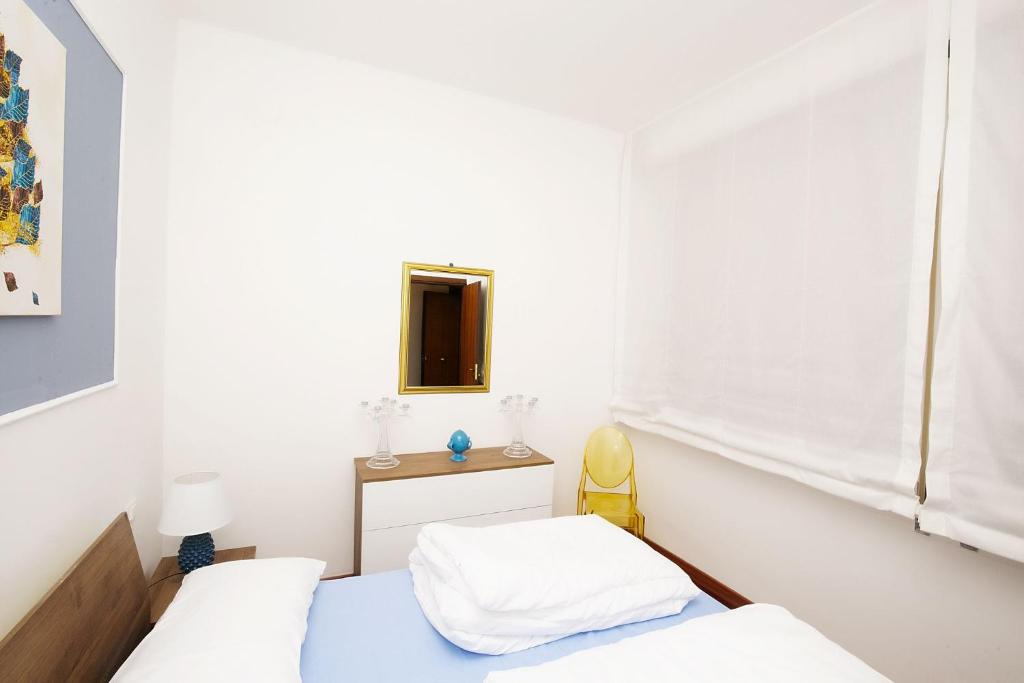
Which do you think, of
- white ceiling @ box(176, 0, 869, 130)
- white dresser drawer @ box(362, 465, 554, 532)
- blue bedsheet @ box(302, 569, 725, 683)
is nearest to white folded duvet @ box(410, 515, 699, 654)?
blue bedsheet @ box(302, 569, 725, 683)

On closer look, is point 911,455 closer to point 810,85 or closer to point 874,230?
point 874,230

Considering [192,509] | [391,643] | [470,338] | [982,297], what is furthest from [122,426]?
[982,297]

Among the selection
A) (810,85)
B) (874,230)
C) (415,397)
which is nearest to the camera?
(874,230)

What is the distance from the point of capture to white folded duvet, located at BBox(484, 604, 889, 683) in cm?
104

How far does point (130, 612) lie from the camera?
4.29 ft

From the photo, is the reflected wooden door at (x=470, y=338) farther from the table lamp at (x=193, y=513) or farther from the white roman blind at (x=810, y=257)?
the table lamp at (x=193, y=513)

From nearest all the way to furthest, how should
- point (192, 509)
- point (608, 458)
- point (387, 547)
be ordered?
point (192, 509)
point (387, 547)
point (608, 458)

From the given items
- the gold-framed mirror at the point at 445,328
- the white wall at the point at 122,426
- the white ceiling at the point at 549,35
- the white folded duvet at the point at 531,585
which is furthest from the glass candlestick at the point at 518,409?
the white ceiling at the point at 549,35

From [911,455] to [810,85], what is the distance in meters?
1.66

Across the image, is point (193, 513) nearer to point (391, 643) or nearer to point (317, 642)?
point (317, 642)

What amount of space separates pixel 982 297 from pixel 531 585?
1774 mm

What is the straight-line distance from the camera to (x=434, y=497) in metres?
2.35

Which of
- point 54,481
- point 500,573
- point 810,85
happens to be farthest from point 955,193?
point 54,481

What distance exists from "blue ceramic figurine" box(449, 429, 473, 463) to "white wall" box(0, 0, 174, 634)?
1388 millimetres
